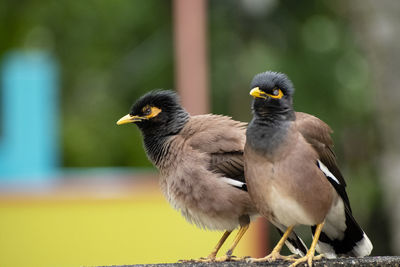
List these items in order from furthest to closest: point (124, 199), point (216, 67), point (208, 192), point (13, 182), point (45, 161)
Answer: point (216, 67)
point (45, 161)
point (13, 182)
point (124, 199)
point (208, 192)

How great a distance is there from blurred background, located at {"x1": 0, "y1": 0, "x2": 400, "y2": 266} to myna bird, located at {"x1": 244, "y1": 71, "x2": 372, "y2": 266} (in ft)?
16.6

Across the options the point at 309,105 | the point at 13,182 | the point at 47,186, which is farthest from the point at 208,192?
the point at 309,105

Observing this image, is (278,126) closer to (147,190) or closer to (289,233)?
(289,233)

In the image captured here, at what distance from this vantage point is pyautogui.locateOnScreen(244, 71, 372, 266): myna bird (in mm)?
4781

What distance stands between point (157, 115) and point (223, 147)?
1.75 feet

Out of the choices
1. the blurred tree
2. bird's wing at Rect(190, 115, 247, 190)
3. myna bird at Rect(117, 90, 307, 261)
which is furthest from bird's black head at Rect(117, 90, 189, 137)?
the blurred tree

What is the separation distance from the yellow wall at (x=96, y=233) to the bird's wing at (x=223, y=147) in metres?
4.42

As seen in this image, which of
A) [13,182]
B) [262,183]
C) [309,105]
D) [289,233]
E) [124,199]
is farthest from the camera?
[309,105]

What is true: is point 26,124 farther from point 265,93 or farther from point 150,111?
point 265,93

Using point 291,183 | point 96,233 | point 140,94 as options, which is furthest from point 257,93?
point 140,94

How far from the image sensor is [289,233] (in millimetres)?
5180

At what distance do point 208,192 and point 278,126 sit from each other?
0.90 meters

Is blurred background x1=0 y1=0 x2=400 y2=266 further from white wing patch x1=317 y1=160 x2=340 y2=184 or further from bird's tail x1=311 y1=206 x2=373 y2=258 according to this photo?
white wing patch x1=317 y1=160 x2=340 y2=184

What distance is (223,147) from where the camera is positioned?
5.75 meters
